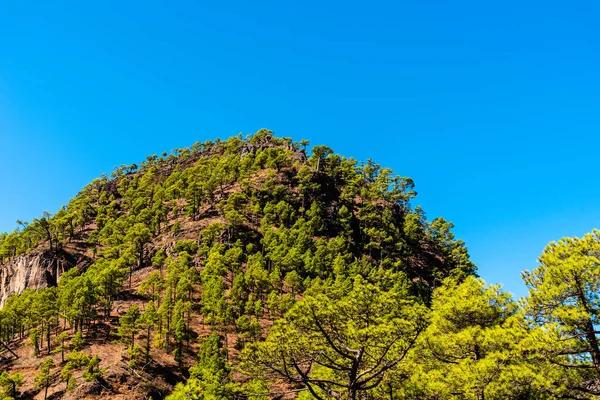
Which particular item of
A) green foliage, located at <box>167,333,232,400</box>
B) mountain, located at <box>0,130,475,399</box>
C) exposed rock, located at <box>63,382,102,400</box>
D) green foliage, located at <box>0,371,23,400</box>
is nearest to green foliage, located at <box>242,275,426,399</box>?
green foliage, located at <box>167,333,232,400</box>

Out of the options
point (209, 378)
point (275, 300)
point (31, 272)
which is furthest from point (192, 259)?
point (209, 378)

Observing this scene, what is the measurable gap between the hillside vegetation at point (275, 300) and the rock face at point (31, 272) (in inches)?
37.3

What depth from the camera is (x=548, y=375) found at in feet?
49.4

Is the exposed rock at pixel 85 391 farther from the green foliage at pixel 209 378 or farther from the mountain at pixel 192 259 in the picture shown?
the green foliage at pixel 209 378

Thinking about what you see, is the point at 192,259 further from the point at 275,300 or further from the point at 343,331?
the point at 343,331


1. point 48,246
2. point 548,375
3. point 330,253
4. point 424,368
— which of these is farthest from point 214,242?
point 548,375

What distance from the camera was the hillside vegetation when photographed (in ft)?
42.3

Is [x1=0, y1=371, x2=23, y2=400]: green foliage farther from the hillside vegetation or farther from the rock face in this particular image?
the rock face

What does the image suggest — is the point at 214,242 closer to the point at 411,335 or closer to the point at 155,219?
the point at 155,219

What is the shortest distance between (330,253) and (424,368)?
5949 centimetres

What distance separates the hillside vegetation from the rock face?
0.95m

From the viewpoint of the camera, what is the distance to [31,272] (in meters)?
73.3

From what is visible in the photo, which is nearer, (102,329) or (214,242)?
(102,329)

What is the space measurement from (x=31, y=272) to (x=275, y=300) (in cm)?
5031
